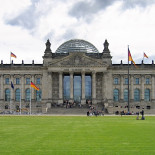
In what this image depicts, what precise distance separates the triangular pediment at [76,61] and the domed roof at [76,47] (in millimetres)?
15120

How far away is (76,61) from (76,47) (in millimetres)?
18057

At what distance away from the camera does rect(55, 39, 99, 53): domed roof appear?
113613mm

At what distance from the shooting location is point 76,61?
97.8 meters

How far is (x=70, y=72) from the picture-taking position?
97.2m

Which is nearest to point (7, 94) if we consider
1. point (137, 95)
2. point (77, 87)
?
point (77, 87)

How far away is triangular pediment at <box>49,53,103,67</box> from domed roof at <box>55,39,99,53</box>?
15.1 metres

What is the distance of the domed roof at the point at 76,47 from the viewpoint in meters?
114

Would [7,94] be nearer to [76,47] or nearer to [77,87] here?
Answer: [77,87]

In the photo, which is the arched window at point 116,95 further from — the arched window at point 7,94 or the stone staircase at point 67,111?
the arched window at point 7,94

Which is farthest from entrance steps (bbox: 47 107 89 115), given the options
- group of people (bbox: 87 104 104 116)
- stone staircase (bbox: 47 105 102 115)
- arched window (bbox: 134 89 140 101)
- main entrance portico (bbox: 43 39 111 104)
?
arched window (bbox: 134 89 140 101)

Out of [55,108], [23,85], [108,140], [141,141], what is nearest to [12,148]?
[108,140]

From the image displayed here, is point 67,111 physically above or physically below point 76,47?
below

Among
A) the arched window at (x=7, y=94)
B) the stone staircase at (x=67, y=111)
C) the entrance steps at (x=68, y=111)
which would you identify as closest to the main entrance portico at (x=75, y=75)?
the stone staircase at (x=67, y=111)

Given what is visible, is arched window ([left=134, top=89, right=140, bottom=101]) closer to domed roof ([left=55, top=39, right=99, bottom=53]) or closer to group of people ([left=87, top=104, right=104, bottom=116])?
group of people ([left=87, top=104, right=104, bottom=116])
